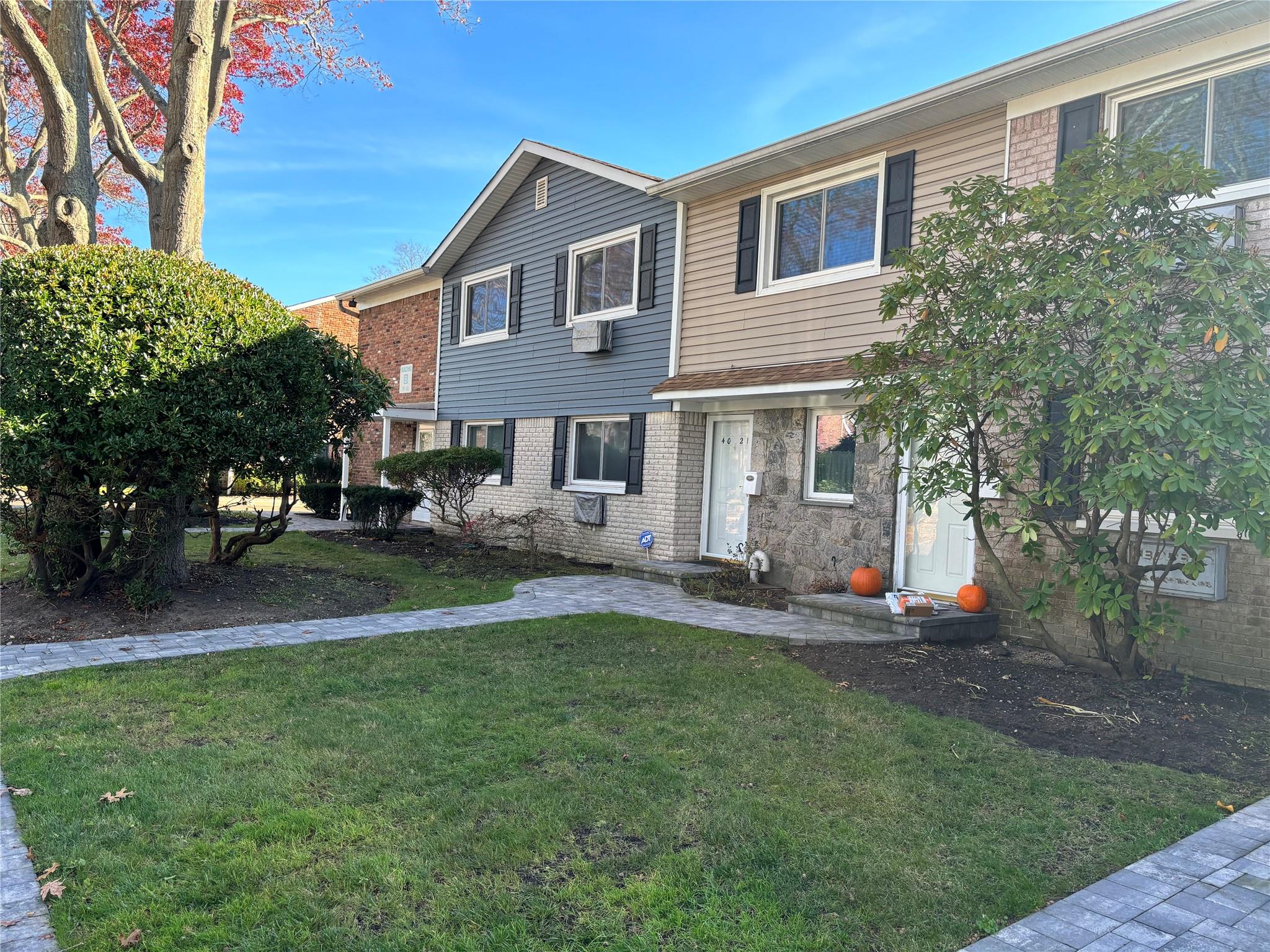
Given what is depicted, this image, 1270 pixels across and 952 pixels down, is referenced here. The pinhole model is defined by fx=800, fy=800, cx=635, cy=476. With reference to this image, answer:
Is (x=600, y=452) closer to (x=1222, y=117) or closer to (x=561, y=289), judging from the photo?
(x=561, y=289)

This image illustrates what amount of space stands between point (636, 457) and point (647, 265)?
2872 mm

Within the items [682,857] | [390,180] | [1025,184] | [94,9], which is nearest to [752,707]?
[682,857]

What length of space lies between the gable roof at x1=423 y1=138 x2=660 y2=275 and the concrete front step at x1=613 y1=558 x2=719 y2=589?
542 centimetres

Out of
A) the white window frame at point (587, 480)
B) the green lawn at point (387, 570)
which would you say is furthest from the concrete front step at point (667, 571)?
the green lawn at point (387, 570)

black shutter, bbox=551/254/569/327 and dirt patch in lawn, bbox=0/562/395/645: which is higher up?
black shutter, bbox=551/254/569/327

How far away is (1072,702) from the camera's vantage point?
17.9 feet

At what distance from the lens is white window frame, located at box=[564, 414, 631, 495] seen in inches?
488

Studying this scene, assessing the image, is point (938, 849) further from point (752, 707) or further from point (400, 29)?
point (400, 29)

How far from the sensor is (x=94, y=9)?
11.5m

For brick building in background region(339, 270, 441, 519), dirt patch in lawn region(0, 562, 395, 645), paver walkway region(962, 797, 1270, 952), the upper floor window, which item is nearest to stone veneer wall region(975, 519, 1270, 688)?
the upper floor window

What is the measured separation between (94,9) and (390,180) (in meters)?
13.7

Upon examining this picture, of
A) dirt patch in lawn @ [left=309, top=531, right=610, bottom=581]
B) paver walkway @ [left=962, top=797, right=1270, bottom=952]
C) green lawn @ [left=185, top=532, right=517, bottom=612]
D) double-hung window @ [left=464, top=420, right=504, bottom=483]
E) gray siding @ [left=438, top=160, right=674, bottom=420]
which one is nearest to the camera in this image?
paver walkway @ [left=962, top=797, right=1270, bottom=952]

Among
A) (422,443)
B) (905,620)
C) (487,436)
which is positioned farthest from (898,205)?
(422,443)

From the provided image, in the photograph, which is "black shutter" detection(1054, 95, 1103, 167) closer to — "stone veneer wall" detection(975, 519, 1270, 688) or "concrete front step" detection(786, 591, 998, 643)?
"stone veneer wall" detection(975, 519, 1270, 688)
